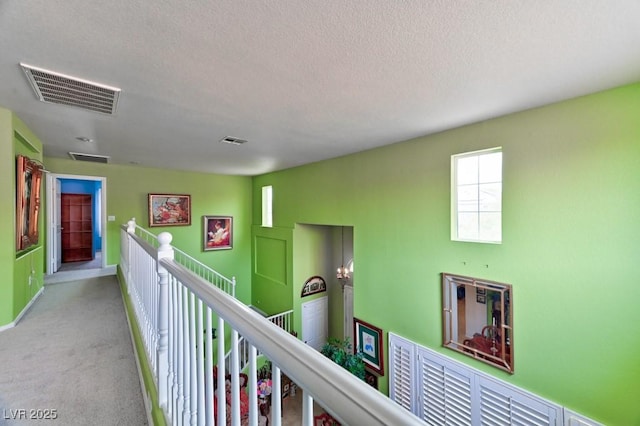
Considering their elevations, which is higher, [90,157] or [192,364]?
[90,157]

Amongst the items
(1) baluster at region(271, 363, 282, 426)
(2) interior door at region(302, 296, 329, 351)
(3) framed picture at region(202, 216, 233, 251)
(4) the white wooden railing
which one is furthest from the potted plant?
(3) framed picture at region(202, 216, 233, 251)

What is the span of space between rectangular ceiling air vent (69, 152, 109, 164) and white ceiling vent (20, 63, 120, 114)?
2.67 metres

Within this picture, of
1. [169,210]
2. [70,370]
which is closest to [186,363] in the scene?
[70,370]

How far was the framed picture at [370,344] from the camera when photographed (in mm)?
4027

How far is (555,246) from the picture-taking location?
8.19ft

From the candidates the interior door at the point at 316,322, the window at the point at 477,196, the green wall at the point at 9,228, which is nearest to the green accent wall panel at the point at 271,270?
the interior door at the point at 316,322

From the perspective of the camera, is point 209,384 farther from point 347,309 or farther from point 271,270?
point 271,270

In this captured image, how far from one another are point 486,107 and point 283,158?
3.25 metres

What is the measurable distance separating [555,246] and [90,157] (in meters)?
6.72

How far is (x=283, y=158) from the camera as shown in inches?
194

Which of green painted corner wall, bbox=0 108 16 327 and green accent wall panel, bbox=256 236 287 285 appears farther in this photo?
green accent wall panel, bbox=256 236 287 285

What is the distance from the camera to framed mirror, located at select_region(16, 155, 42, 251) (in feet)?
9.45

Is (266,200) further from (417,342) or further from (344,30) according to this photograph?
(344,30)

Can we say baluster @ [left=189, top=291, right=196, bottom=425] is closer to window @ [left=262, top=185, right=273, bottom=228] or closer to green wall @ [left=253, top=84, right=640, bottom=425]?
green wall @ [left=253, top=84, right=640, bottom=425]
